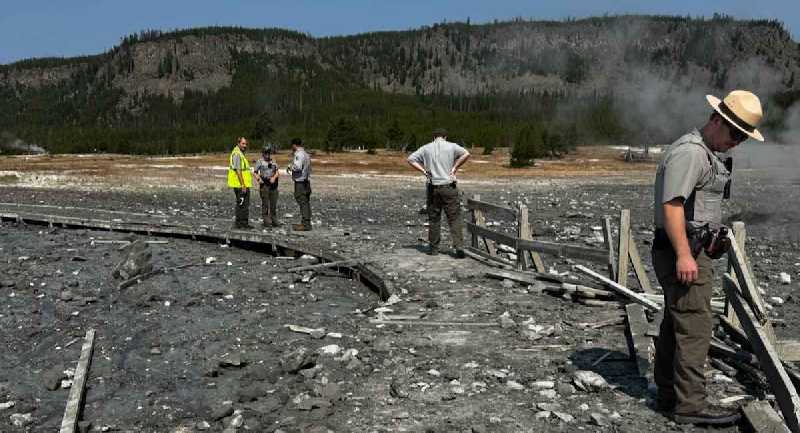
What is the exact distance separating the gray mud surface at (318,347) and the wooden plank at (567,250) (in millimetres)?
737

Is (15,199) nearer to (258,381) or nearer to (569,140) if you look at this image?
(258,381)

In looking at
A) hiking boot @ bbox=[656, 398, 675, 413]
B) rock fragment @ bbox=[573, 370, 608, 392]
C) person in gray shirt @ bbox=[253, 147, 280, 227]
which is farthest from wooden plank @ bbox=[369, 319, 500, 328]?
person in gray shirt @ bbox=[253, 147, 280, 227]

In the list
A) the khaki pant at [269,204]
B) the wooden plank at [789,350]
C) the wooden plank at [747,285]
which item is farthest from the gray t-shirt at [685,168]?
the khaki pant at [269,204]

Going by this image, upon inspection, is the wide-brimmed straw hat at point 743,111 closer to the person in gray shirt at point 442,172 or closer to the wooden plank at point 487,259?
the wooden plank at point 487,259

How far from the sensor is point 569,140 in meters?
87.5

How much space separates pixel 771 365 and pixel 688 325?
62cm

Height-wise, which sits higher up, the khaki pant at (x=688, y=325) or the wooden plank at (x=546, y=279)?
the khaki pant at (x=688, y=325)

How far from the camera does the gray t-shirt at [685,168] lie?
4820 mm

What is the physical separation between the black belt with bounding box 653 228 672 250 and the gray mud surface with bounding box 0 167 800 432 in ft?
4.26

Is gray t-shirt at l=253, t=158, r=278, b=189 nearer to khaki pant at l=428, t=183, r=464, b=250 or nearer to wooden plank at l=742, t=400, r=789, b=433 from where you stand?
khaki pant at l=428, t=183, r=464, b=250

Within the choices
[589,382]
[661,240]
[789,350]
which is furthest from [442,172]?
[661,240]

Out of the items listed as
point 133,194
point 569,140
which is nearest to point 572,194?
point 133,194

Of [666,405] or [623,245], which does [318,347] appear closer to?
[666,405]

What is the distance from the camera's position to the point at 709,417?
200 inches
